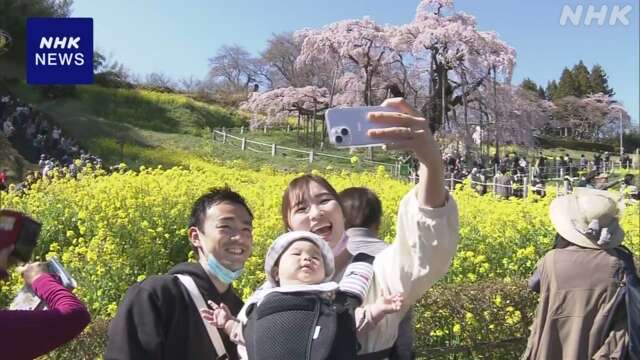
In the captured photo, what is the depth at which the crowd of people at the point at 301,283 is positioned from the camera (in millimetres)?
1372

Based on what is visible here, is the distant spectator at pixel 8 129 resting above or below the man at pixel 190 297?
above

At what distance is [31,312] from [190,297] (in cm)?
39

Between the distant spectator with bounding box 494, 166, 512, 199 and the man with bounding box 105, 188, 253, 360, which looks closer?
the man with bounding box 105, 188, 253, 360

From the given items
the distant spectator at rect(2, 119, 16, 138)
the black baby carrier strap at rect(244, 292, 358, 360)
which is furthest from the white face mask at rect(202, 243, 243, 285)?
the distant spectator at rect(2, 119, 16, 138)

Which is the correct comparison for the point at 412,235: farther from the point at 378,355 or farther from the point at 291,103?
the point at 291,103

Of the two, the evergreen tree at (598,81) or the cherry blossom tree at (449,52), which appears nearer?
the cherry blossom tree at (449,52)

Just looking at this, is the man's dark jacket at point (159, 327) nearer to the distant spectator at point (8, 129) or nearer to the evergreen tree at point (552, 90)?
the distant spectator at point (8, 129)

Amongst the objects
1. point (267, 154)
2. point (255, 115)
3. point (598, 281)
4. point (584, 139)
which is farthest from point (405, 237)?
point (584, 139)

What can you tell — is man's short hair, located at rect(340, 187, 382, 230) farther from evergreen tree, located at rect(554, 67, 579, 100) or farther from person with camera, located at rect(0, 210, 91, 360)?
evergreen tree, located at rect(554, 67, 579, 100)

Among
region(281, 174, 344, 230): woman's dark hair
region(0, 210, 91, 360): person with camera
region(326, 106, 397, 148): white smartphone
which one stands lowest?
region(0, 210, 91, 360): person with camera

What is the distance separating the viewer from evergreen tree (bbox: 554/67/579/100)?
47250 millimetres

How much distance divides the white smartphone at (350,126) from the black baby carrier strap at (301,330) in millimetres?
416

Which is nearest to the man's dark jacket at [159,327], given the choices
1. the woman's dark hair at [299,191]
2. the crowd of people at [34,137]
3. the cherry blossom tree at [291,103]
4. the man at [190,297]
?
the man at [190,297]

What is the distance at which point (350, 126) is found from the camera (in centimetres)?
122
